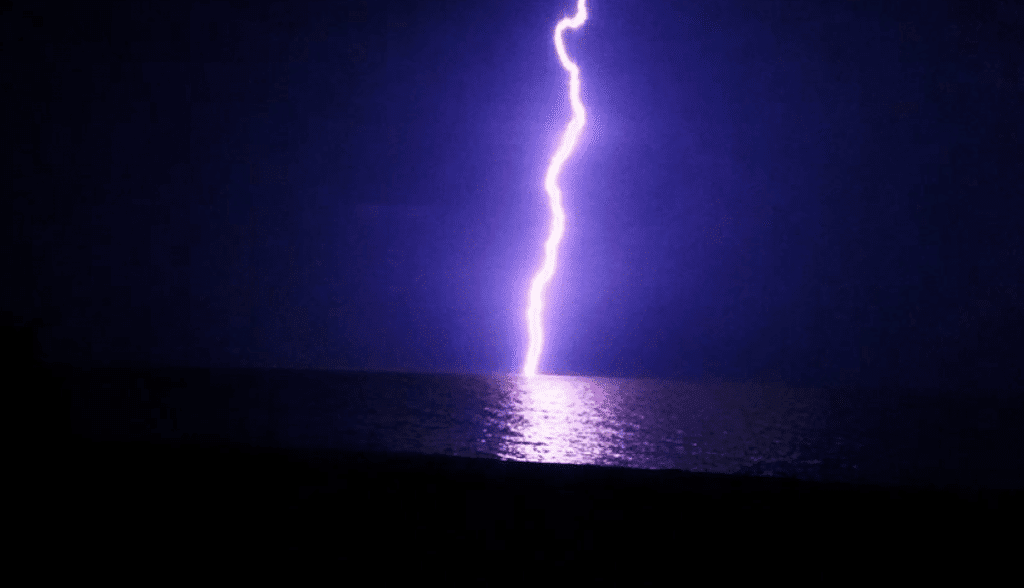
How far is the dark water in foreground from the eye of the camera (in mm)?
1236

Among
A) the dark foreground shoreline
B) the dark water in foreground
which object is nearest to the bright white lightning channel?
the dark water in foreground

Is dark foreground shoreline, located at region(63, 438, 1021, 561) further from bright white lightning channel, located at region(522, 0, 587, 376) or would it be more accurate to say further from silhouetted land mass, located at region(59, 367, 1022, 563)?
bright white lightning channel, located at region(522, 0, 587, 376)

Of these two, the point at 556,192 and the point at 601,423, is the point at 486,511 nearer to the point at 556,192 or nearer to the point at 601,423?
the point at 601,423

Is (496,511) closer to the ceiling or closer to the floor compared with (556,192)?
closer to the floor

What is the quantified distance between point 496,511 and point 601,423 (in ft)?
4.03

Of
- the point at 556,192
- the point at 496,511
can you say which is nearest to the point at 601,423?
the point at 496,511

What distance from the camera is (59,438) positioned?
0.80 meters

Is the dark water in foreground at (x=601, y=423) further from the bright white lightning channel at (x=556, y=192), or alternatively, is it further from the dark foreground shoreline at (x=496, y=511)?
the bright white lightning channel at (x=556, y=192)

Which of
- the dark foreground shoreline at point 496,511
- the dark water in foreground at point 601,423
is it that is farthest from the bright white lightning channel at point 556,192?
the dark foreground shoreline at point 496,511

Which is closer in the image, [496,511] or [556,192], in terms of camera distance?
[496,511]

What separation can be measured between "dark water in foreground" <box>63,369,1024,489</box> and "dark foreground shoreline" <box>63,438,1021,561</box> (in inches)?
2.2

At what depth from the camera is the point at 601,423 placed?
1829mm

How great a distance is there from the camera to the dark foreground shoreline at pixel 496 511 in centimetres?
60

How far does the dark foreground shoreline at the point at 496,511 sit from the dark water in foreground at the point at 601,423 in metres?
0.06
